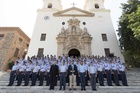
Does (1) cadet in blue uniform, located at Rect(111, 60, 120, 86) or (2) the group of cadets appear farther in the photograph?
(1) cadet in blue uniform, located at Rect(111, 60, 120, 86)

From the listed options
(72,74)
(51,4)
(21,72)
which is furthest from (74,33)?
(72,74)

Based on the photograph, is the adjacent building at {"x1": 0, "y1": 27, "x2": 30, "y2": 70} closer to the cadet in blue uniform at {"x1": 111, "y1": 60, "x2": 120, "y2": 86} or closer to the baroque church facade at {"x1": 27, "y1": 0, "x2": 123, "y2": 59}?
the baroque church facade at {"x1": 27, "y1": 0, "x2": 123, "y2": 59}

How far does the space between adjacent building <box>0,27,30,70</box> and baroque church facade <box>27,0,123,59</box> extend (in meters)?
2.41

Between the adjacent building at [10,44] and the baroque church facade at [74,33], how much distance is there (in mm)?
2411

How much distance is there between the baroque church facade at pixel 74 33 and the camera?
13.1m

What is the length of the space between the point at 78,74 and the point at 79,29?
912 centimetres

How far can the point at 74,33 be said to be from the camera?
45.3 feet

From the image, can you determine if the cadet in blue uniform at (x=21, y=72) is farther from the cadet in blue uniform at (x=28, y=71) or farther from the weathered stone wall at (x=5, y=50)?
the weathered stone wall at (x=5, y=50)

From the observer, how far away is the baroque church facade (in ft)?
42.9

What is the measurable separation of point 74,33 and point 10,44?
793 centimetres

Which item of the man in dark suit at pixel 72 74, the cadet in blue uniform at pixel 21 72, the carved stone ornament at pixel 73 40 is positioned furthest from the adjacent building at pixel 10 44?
the man in dark suit at pixel 72 74

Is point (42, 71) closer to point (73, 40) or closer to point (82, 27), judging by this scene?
point (73, 40)

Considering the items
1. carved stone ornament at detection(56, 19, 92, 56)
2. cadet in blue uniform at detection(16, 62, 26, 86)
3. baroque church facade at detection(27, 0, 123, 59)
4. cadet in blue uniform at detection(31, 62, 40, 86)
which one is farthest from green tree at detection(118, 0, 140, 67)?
cadet in blue uniform at detection(16, 62, 26, 86)

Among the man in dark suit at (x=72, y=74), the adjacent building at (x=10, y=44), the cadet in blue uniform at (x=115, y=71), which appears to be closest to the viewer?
the man in dark suit at (x=72, y=74)
